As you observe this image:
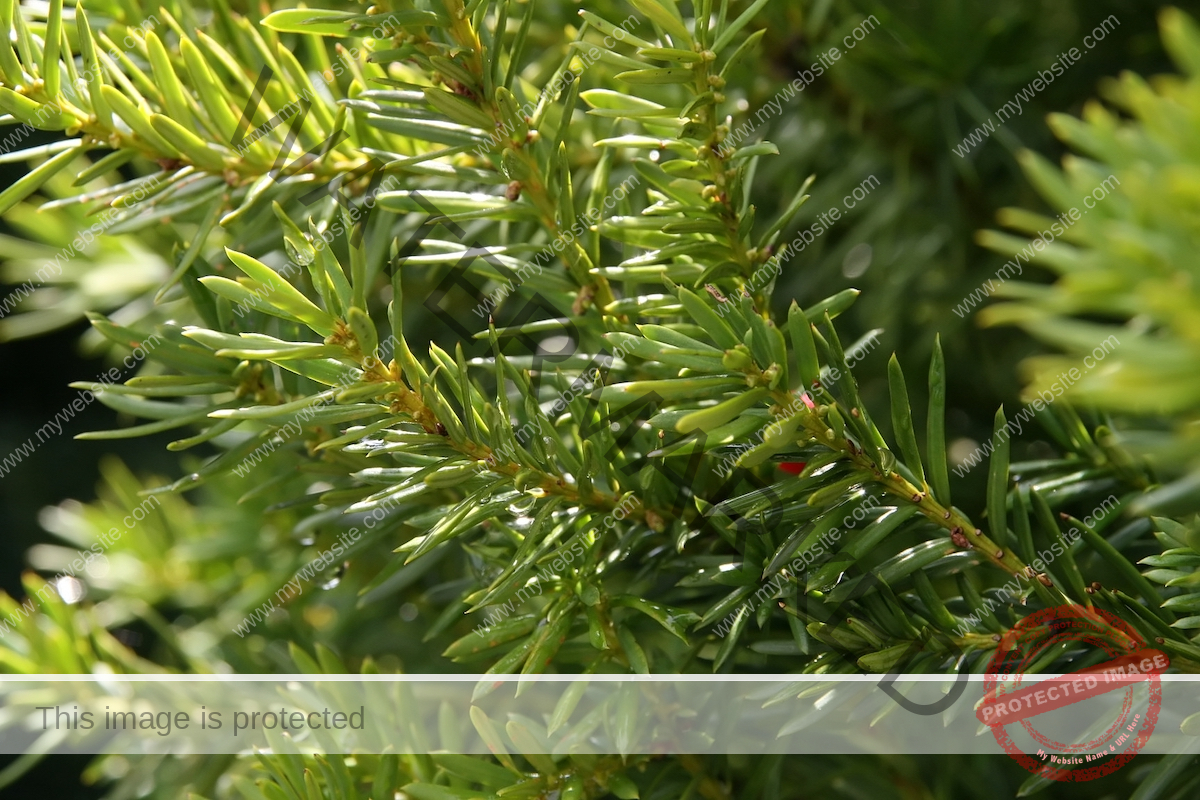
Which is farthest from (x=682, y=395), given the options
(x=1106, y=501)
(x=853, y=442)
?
(x=1106, y=501)

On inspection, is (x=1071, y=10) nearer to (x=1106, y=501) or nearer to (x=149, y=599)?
(x=1106, y=501)

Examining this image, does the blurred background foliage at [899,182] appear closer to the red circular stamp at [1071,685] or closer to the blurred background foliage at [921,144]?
the blurred background foliage at [921,144]

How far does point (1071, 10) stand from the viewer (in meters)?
0.47

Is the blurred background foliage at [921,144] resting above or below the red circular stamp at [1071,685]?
above

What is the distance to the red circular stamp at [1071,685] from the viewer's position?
272 mm

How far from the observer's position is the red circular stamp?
0.89ft

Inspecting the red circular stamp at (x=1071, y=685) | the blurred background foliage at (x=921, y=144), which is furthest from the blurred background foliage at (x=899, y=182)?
the red circular stamp at (x=1071, y=685)

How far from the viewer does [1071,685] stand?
0.91 ft

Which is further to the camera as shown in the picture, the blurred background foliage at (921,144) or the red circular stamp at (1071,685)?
the blurred background foliage at (921,144)

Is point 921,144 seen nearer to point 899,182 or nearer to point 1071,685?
point 899,182

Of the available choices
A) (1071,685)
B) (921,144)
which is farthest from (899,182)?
(1071,685)

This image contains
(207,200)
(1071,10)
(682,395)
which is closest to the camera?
(682,395)

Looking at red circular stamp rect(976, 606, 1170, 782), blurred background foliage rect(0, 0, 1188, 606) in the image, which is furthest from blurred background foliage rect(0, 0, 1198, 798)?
red circular stamp rect(976, 606, 1170, 782)

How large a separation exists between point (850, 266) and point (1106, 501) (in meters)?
0.19
